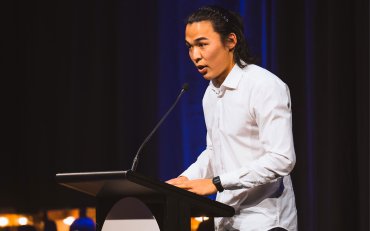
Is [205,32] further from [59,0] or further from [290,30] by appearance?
[59,0]

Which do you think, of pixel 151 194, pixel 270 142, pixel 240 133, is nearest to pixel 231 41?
pixel 240 133

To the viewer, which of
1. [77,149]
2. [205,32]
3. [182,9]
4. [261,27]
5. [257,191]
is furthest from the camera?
[77,149]

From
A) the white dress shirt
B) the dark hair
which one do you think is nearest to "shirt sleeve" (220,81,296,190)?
the white dress shirt

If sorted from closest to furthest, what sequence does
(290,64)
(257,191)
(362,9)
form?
(257,191), (362,9), (290,64)

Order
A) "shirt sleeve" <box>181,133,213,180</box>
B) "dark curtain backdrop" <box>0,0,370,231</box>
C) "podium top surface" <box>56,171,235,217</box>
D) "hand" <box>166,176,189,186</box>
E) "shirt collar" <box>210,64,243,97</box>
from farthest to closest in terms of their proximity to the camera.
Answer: "dark curtain backdrop" <box>0,0,370,231</box>
"shirt sleeve" <box>181,133,213,180</box>
"shirt collar" <box>210,64,243,97</box>
"hand" <box>166,176,189,186</box>
"podium top surface" <box>56,171,235,217</box>

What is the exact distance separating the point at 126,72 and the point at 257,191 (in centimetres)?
230

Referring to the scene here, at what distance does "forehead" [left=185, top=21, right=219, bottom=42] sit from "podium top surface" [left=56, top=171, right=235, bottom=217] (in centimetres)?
70

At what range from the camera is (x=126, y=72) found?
4191 millimetres

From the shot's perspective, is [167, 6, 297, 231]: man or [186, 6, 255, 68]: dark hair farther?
[186, 6, 255, 68]: dark hair

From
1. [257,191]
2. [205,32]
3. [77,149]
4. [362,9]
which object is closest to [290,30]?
[362,9]

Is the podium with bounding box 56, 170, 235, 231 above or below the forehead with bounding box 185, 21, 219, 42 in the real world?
below

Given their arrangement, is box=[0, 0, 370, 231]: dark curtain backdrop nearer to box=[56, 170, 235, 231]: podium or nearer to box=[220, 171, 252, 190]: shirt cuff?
box=[220, 171, 252, 190]: shirt cuff

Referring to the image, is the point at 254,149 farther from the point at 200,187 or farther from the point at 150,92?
the point at 150,92

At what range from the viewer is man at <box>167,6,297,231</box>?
1.95 m
